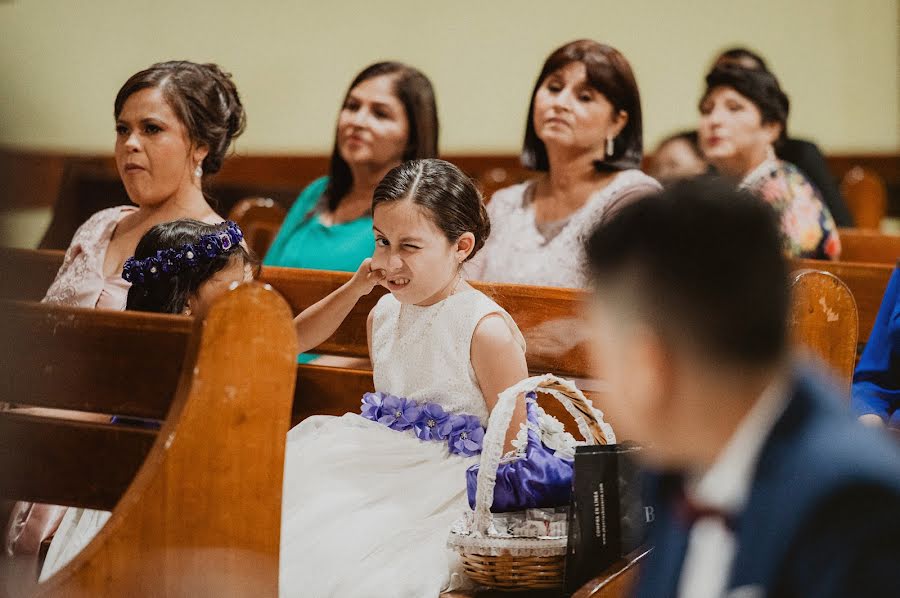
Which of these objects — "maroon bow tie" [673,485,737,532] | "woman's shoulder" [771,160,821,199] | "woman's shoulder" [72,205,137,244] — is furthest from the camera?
"woman's shoulder" [771,160,821,199]

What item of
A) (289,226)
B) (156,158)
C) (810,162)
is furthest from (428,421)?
(810,162)

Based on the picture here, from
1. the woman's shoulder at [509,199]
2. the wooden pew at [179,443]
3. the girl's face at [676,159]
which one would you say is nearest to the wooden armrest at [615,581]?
the wooden pew at [179,443]

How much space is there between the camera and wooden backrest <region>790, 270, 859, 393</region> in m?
2.13

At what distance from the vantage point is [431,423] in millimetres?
2311

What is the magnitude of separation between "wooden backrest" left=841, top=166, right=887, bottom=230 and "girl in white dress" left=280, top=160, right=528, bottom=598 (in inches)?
153

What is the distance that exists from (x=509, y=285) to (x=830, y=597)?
1.49m

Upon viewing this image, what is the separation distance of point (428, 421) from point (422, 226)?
40 cm

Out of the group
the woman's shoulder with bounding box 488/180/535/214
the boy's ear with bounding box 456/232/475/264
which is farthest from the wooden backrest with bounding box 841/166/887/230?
the boy's ear with bounding box 456/232/475/264

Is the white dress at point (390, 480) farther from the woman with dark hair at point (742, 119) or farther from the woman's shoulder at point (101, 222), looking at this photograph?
the woman with dark hair at point (742, 119)

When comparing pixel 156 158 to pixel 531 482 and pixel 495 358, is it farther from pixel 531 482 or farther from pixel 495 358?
pixel 531 482

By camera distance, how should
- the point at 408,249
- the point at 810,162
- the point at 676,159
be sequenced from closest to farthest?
the point at 408,249
the point at 810,162
the point at 676,159

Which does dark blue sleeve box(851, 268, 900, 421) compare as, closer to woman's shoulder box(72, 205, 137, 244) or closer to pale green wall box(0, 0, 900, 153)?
woman's shoulder box(72, 205, 137, 244)

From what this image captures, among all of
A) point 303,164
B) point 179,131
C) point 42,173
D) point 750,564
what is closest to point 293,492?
point 179,131

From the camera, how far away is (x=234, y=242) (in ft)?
7.87
